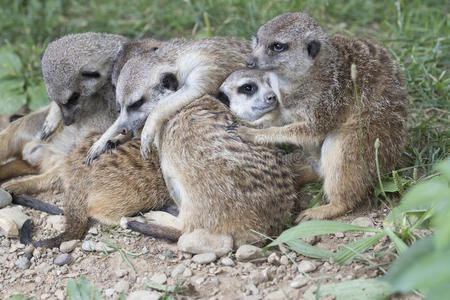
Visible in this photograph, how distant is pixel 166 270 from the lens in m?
2.61

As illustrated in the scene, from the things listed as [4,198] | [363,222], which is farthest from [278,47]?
[4,198]

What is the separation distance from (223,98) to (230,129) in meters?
0.37

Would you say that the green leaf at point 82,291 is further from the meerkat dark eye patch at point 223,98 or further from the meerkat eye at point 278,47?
the meerkat eye at point 278,47

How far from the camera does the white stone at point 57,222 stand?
315cm

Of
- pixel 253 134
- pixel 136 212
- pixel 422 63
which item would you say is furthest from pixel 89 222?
pixel 422 63

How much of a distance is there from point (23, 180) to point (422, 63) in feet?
9.34

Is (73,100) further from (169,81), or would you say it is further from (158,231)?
(158,231)

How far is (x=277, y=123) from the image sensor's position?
325cm

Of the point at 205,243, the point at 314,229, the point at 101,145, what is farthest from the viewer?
the point at 101,145

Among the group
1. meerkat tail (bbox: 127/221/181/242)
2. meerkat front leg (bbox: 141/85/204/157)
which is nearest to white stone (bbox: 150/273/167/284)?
meerkat tail (bbox: 127/221/181/242)

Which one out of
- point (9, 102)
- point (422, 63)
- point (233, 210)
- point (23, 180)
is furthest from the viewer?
point (9, 102)

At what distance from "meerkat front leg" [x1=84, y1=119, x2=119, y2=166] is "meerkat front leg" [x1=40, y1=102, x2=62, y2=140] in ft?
2.09

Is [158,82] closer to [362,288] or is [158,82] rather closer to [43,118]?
[43,118]

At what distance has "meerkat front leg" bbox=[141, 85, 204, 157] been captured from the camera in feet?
10.2
